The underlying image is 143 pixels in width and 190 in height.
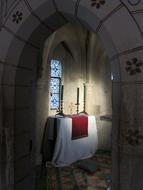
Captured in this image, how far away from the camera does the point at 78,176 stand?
16.6ft

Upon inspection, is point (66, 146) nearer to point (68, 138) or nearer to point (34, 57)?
point (68, 138)

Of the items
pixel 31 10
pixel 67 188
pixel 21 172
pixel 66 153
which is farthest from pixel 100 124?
pixel 31 10

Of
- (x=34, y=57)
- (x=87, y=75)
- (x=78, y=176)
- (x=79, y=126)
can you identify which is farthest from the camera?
(x=87, y=75)

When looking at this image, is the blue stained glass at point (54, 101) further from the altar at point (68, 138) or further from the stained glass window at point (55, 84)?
the altar at point (68, 138)

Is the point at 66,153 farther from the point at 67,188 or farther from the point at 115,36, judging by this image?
the point at 115,36

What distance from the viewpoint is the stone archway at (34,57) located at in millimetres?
1747

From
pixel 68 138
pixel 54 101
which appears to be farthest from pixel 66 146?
pixel 54 101

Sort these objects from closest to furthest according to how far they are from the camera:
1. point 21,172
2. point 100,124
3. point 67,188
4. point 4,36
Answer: point 4,36
point 21,172
point 67,188
point 100,124

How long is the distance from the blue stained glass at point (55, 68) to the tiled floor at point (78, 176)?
2.39 metres

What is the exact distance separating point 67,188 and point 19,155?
2147 mm

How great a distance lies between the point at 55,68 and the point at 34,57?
4.35 m

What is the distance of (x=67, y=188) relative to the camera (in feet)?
14.4

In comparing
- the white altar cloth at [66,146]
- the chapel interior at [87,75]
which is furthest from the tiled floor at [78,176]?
the chapel interior at [87,75]

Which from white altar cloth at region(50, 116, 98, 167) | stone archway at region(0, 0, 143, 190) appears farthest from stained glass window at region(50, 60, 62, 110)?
stone archway at region(0, 0, 143, 190)
